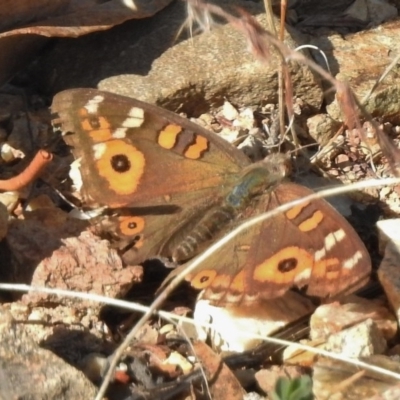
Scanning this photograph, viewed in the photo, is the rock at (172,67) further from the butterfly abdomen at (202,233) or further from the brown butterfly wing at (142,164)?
the butterfly abdomen at (202,233)

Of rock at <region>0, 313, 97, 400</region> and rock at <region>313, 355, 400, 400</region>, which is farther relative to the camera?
rock at <region>313, 355, 400, 400</region>

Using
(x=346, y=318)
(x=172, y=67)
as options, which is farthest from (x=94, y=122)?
(x=346, y=318)

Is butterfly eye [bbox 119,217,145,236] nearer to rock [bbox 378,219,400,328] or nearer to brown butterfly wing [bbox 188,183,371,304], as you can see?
brown butterfly wing [bbox 188,183,371,304]

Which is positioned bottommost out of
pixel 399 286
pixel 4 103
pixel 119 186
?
pixel 399 286

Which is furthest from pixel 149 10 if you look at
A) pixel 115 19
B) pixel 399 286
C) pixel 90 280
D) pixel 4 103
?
pixel 399 286

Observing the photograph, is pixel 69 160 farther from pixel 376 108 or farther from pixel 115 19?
pixel 376 108

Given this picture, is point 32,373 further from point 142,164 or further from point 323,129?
point 323,129

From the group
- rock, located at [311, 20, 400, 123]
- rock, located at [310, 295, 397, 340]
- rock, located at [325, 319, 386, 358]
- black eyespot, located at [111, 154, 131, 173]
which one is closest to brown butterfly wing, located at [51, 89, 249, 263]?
black eyespot, located at [111, 154, 131, 173]
